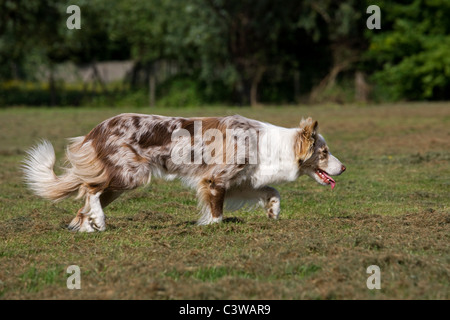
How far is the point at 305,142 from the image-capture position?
8.25 m

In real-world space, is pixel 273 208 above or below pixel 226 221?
above

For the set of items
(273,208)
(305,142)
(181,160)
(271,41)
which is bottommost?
(273,208)

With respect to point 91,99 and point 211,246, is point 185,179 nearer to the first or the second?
point 211,246

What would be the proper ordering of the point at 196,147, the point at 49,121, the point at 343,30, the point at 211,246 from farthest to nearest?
the point at 343,30 → the point at 49,121 → the point at 196,147 → the point at 211,246

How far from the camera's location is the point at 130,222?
326 inches

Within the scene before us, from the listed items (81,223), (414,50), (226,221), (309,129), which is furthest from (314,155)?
(414,50)

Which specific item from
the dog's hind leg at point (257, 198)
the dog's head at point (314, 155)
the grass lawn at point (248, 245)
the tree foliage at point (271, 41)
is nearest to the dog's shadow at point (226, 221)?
the grass lawn at point (248, 245)

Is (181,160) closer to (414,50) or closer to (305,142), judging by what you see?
(305,142)

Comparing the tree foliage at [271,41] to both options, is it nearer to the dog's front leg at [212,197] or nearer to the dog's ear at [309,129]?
the dog's ear at [309,129]

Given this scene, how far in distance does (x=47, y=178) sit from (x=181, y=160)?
162cm

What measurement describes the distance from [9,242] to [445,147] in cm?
1140

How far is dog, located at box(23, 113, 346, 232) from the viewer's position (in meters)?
7.81

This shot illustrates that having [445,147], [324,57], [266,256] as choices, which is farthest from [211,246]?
[324,57]

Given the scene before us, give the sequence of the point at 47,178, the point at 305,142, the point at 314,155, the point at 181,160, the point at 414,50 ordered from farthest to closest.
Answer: the point at 414,50, the point at 314,155, the point at 305,142, the point at 47,178, the point at 181,160
